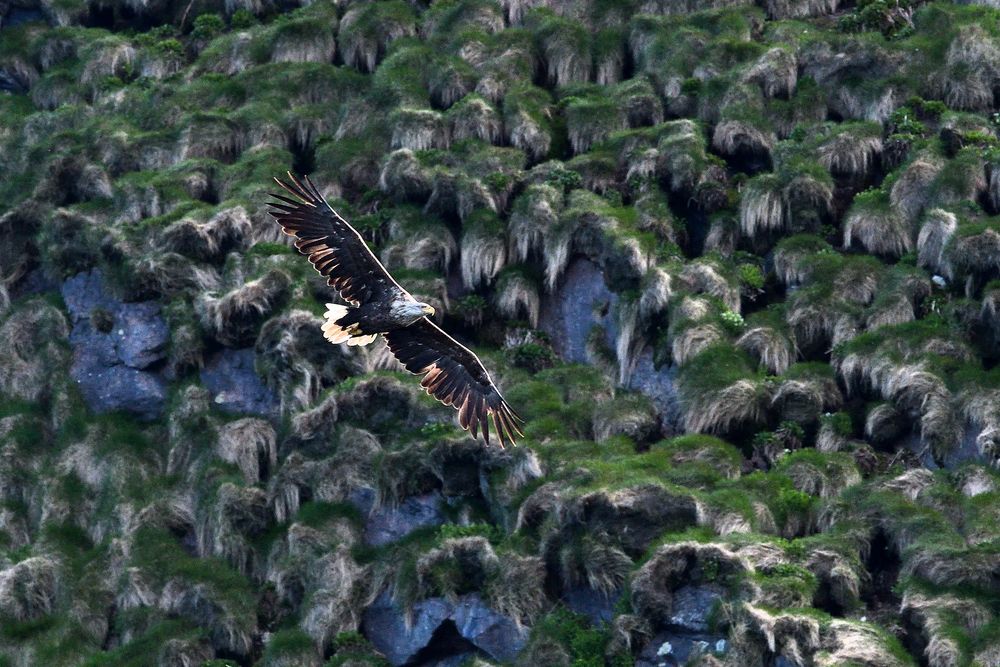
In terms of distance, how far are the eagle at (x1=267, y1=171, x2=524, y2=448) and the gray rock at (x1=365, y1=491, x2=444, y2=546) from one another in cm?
158

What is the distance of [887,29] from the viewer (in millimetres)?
40906

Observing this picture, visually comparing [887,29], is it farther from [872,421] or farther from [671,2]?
[872,421]

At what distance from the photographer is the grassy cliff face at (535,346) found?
30.1 metres

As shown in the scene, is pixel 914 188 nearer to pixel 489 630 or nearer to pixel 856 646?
pixel 856 646

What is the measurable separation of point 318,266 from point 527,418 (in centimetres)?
508

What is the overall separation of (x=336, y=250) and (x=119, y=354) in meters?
8.96

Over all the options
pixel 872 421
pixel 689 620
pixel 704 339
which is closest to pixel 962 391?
pixel 872 421

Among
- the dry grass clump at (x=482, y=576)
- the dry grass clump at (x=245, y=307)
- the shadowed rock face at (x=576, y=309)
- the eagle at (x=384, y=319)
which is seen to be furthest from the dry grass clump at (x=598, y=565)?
the dry grass clump at (x=245, y=307)

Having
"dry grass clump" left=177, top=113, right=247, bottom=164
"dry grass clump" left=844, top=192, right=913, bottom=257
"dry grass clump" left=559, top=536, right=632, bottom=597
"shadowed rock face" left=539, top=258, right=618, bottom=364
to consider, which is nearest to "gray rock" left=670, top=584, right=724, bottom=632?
"dry grass clump" left=559, top=536, right=632, bottom=597

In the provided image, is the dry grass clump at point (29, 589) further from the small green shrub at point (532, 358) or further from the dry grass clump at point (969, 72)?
the dry grass clump at point (969, 72)

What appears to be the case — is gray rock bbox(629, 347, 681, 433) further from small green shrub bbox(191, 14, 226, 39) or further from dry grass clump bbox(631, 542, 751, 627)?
small green shrub bbox(191, 14, 226, 39)

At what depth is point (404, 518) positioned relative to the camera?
108 ft

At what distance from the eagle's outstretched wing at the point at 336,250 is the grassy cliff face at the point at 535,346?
3.50 m

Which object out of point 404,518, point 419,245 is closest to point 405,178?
point 419,245
